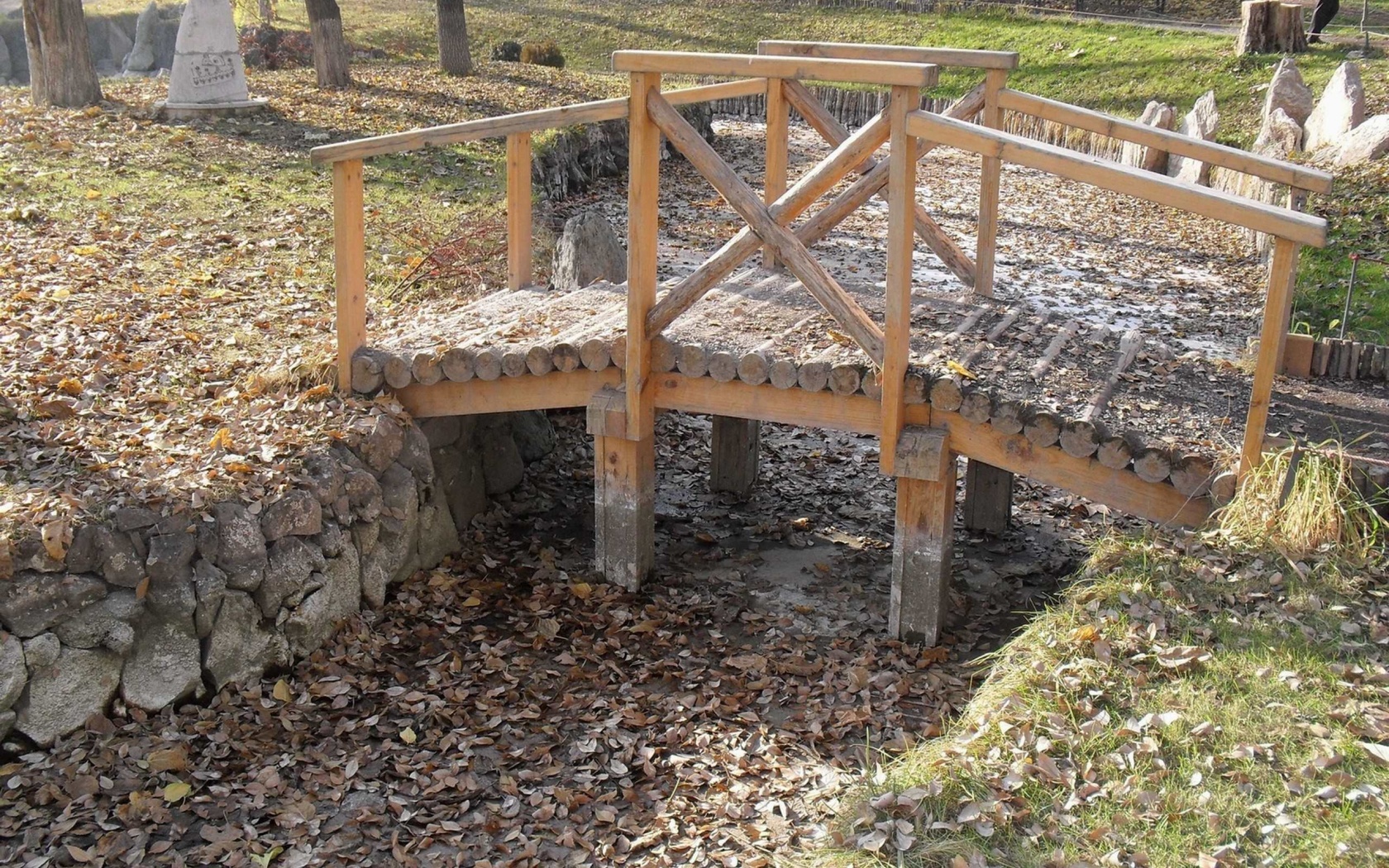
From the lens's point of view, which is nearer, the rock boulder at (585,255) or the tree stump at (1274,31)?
the rock boulder at (585,255)

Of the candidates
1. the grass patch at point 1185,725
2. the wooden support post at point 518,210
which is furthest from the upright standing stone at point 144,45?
Result: the grass patch at point 1185,725

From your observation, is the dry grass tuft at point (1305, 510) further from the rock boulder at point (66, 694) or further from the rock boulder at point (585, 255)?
the rock boulder at point (585, 255)

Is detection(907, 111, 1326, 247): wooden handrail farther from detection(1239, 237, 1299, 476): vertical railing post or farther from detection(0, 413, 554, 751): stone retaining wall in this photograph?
detection(0, 413, 554, 751): stone retaining wall

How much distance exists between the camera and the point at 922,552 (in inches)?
283

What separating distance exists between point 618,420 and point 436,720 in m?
2.02

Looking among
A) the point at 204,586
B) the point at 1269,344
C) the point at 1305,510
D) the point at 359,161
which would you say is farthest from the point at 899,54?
the point at 204,586

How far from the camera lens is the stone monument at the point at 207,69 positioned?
1466 centimetres

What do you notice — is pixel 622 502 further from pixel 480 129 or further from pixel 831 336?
pixel 480 129

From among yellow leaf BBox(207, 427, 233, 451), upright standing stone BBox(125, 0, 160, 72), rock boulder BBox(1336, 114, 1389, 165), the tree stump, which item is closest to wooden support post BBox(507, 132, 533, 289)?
yellow leaf BBox(207, 427, 233, 451)

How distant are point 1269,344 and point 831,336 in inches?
96.0

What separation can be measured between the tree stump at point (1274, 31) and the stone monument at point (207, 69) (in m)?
14.6

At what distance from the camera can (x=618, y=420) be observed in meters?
7.64

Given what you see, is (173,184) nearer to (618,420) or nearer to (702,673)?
(618,420)

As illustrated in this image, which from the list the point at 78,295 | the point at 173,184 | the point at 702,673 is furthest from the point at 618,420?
the point at 173,184
